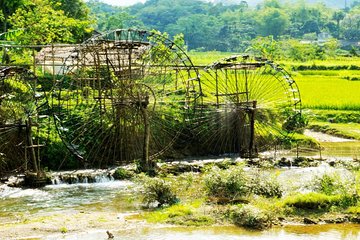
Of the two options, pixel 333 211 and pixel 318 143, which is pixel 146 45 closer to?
pixel 333 211

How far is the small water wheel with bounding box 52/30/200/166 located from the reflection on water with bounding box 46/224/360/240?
259 inches

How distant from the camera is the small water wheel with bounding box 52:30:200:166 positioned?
22.0 m

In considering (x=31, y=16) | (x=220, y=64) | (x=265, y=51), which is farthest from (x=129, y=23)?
(x=220, y=64)

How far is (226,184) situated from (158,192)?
6.63 ft

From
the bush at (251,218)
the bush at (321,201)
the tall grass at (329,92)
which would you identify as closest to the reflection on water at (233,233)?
the bush at (251,218)

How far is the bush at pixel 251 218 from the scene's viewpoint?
16172mm

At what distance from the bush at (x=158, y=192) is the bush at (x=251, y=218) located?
219 cm

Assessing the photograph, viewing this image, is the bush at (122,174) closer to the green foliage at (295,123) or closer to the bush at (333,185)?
the bush at (333,185)

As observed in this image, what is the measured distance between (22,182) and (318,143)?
46.1 ft

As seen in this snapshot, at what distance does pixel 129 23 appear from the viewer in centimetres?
11731

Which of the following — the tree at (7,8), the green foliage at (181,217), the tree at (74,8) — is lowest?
the green foliage at (181,217)

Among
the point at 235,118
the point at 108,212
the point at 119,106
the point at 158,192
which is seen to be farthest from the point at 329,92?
the point at 108,212

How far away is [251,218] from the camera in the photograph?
53.1ft

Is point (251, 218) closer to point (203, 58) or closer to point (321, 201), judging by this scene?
point (321, 201)
